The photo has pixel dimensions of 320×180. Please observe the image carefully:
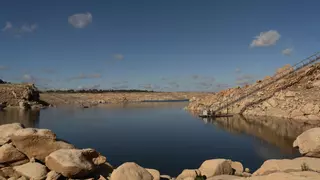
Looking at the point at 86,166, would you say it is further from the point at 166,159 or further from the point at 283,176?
the point at 283,176

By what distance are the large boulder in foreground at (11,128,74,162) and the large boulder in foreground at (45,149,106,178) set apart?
7.13 feet

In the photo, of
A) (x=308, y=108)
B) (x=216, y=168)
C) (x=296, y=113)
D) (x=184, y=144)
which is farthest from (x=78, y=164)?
(x=296, y=113)

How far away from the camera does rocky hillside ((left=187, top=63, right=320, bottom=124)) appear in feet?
219

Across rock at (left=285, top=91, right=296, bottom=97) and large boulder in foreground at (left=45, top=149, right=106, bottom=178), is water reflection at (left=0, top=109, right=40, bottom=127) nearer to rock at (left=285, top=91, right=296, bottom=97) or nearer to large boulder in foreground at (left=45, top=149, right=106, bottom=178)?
large boulder in foreground at (left=45, top=149, right=106, bottom=178)

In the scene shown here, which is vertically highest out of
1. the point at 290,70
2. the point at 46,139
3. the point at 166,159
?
the point at 290,70

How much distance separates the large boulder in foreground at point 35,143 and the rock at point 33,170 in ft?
4.43

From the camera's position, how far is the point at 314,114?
63781 millimetres

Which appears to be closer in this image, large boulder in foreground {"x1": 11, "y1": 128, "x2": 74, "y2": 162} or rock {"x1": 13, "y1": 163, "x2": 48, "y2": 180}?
rock {"x1": 13, "y1": 163, "x2": 48, "y2": 180}

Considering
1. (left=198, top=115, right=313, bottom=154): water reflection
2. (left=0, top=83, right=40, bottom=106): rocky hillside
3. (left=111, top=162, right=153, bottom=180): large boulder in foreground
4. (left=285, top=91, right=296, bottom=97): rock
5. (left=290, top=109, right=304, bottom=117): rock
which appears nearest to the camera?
(left=111, top=162, right=153, bottom=180): large boulder in foreground

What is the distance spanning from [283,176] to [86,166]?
540 inches

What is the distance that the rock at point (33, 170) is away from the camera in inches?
874

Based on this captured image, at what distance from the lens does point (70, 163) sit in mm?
21688

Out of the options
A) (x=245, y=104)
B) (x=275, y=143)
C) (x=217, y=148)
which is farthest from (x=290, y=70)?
(x=217, y=148)

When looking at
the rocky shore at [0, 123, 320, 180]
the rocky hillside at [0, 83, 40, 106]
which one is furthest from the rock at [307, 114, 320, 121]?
the rocky hillside at [0, 83, 40, 106]
